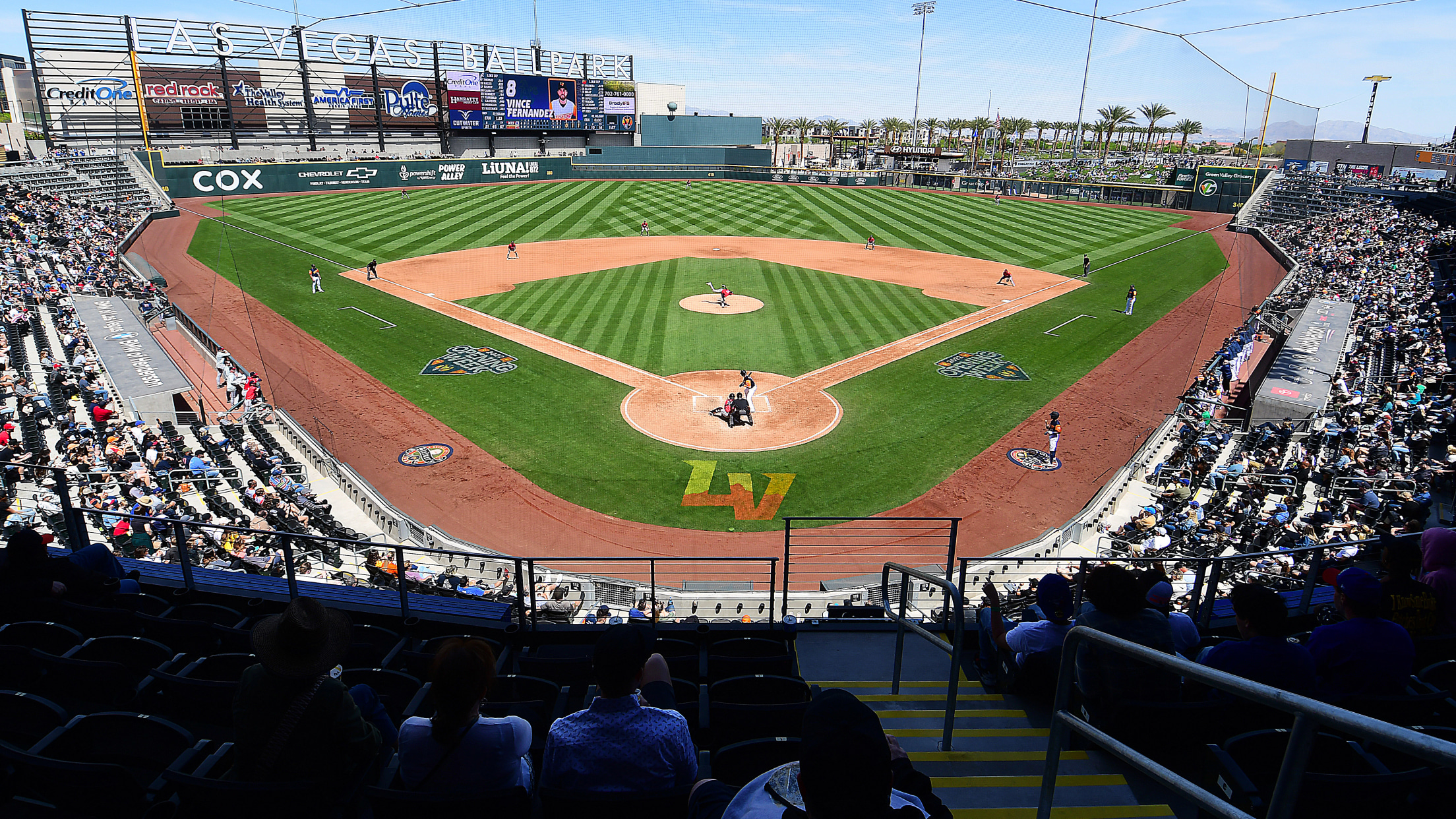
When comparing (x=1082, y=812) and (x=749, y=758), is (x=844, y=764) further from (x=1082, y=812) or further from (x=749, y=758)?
(x=1082, y=812)

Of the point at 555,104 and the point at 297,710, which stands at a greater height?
the point at 555,104

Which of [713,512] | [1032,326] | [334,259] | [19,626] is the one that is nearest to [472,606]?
[19,626]

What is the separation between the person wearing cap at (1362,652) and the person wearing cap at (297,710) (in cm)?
537

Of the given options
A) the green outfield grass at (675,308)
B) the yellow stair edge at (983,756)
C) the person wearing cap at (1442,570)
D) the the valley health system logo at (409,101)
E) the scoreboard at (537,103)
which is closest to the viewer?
the yellow stair edge at (983,756)

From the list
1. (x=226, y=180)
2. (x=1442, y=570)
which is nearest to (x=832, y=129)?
(x=226, y=180)

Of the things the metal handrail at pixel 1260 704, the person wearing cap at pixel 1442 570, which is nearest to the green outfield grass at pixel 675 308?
the person wearing cap at pixel 1442 570

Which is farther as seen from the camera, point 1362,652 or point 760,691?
point 760,691

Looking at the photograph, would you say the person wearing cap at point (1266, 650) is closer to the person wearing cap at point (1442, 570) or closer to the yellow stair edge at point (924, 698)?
the yellow stair edge at point (924, 698)

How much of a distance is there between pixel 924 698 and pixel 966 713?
376mm

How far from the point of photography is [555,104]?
8019cm

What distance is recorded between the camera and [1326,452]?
17.7 m

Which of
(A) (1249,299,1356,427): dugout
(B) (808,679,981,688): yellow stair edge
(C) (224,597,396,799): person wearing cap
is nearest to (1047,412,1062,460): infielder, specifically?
(A) (1249,299,1356,427): dugout

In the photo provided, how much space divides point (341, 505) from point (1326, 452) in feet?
74.2

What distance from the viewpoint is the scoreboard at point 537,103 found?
247 feet
